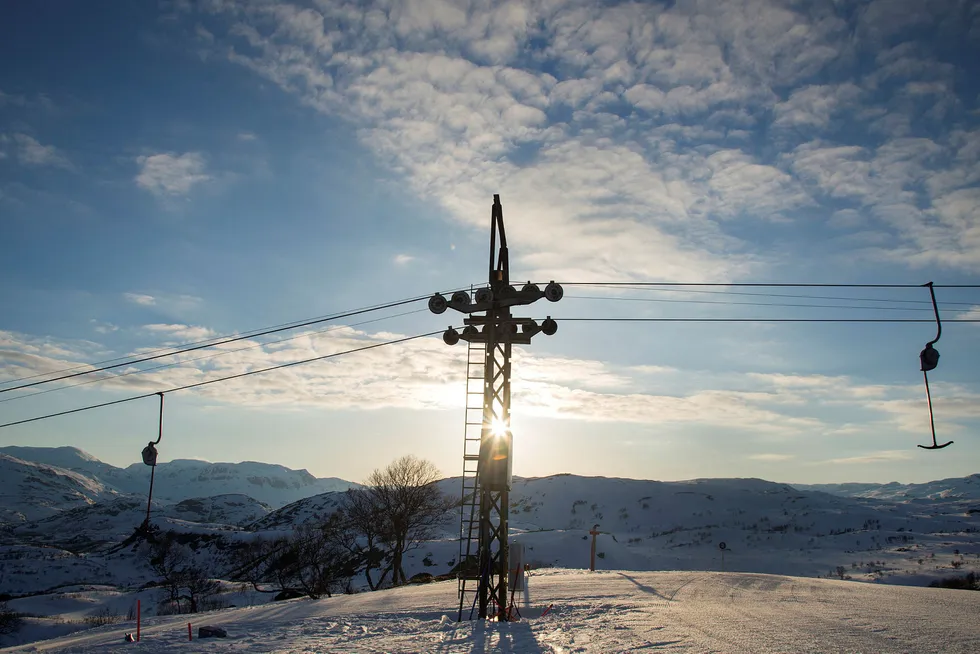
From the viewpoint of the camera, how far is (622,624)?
47.5ft

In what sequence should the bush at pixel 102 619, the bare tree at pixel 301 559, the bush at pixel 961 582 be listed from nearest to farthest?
the bush at pixel 961 582, the bush at pixel 102 619, the bare tree at pixel 301 559

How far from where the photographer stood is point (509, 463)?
17688 mm

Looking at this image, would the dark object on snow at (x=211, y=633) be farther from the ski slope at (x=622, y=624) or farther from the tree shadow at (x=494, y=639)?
the tree shadow at (x=494, y=639)

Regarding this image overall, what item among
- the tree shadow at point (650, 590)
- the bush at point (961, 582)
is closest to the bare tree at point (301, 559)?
the tree shadow at point (650, 590)

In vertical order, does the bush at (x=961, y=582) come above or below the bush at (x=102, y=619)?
above

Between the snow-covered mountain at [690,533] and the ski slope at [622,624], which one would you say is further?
the snow-covered mountain at [690,533]

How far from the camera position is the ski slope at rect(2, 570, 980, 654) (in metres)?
12.4

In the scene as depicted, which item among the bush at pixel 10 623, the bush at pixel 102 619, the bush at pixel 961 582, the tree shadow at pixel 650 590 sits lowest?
the bush at pixel 10 623

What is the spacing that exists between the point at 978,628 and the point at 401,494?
41.1m

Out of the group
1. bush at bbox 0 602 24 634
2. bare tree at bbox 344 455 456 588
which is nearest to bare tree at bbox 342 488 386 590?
bare tree at bbox 344 455 456 588

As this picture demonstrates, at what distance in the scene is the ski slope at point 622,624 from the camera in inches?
487

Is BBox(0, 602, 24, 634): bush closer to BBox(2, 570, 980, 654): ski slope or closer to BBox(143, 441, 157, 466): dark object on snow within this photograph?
BBox(2, 570, 980, 654): ski slope

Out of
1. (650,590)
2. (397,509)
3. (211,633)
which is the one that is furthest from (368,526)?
(211,633)

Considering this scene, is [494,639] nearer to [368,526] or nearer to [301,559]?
[368,526]
